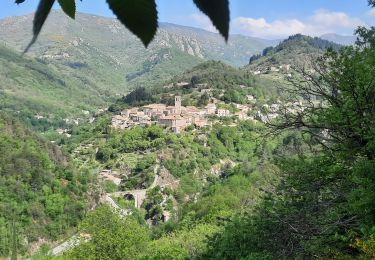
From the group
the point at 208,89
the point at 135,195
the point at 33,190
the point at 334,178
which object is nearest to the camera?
the point at 334,178

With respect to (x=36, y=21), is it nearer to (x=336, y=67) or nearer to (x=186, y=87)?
(x=336, y=67)

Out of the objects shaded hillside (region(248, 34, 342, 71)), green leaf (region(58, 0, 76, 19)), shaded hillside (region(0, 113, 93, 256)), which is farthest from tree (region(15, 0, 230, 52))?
shaded hillside (region(248, 34, 342, 71))

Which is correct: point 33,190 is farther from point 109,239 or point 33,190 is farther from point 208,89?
point 208,89

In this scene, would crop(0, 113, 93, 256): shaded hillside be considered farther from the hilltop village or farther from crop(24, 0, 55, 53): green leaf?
crop(24, 0, 55, 53): green leaf

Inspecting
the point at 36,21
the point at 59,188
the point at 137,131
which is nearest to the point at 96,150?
the point at 137,131

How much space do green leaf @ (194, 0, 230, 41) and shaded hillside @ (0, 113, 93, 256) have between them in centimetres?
3555

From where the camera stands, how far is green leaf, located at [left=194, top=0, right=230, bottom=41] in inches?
17.5

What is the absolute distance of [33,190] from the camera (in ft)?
142

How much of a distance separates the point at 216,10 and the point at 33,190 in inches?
1791

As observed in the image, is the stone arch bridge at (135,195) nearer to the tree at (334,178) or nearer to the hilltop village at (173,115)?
the hilltop village at (173,115)

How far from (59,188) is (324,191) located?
4024 centimetres

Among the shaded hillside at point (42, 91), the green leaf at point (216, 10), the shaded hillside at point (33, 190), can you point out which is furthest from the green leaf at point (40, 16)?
the shaded hillside at point (42, 91)

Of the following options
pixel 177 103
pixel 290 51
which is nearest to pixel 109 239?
pixel 177 103

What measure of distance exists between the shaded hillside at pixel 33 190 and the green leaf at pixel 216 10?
3555 centimetres
